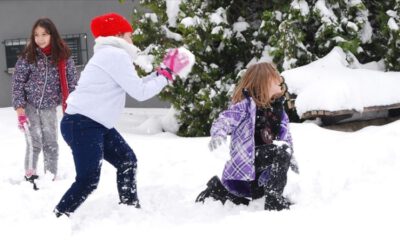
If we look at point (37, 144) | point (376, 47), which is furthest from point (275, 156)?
point (376, 47)

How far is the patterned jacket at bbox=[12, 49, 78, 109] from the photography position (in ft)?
17.7

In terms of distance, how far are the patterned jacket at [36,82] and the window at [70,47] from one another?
25.4 ft

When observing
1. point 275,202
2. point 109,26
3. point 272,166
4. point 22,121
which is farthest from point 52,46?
point 275,202

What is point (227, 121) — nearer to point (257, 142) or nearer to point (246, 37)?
point (257, 142)

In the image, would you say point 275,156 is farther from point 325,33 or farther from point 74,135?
point 325,33

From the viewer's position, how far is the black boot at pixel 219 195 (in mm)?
4531

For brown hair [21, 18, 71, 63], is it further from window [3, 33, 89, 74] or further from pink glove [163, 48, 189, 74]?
window [3, 33, 89, 74]

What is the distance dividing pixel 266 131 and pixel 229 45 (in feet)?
14.1

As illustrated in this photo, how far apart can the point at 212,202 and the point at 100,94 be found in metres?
1.25

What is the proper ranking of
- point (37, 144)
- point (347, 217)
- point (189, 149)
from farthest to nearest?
point (189, 149)
point (37, 144)
point (347, 217)

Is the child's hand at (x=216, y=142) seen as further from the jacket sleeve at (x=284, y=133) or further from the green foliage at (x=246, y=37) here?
the green foliage at (x=246, y=37)

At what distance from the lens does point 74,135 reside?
12.9 feet

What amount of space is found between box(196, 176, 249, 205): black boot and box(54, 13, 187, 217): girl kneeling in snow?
3.07 ft

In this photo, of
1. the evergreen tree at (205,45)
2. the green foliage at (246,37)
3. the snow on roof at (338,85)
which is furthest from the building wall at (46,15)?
the snow on roof at (338,85)
